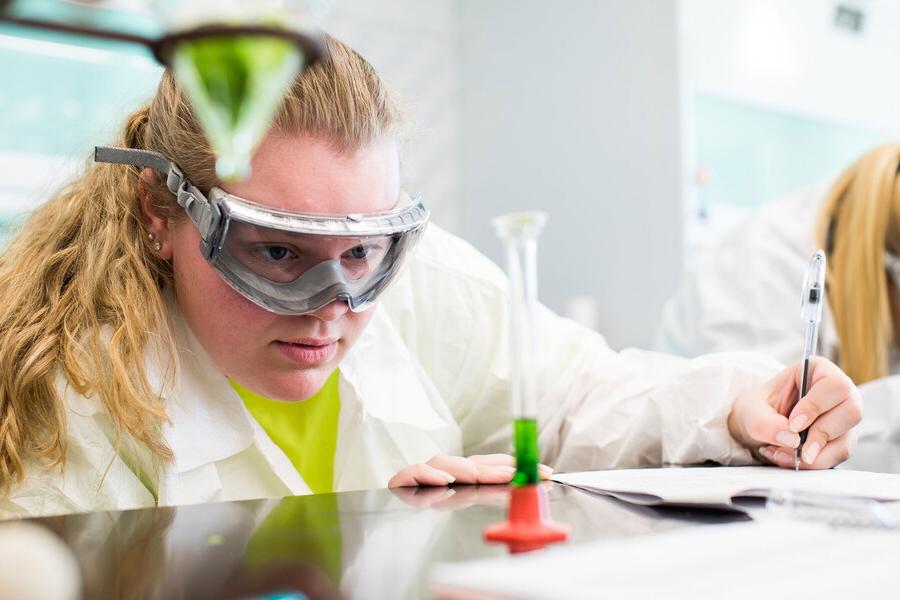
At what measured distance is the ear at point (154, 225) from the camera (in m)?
1.19

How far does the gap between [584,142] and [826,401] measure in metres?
2.41

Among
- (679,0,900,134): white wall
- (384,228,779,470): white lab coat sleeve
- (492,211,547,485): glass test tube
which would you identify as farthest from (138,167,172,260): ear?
(679,0,900,134): white wall

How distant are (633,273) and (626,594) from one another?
9.22 ft

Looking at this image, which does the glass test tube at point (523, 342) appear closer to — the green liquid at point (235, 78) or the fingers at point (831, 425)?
the green liquid at point (235, 78)

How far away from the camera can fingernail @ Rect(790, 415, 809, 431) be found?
108 centimetres

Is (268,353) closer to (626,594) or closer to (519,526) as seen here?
(519,526)

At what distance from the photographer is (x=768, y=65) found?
130 inches

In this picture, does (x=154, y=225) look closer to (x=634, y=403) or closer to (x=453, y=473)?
(x=453, y=473)

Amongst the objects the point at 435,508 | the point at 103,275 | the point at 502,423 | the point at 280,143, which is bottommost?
the point at 502,423

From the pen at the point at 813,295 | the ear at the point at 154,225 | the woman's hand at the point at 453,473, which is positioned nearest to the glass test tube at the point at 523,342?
the woman's hand at the point at 453,473

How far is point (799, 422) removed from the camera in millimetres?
1079

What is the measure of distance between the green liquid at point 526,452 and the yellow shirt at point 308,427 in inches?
28.0

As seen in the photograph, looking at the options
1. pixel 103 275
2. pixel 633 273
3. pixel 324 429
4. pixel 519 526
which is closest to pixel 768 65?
pixel 633 273

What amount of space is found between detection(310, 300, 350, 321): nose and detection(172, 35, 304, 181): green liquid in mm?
519
